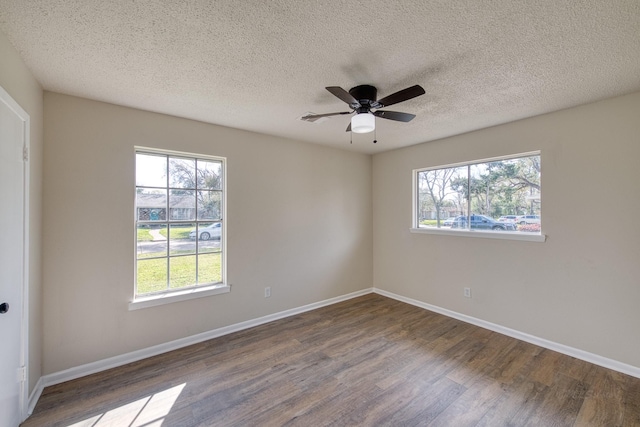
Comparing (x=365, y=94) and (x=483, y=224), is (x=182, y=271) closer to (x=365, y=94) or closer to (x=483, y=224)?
(x=365, y=94)

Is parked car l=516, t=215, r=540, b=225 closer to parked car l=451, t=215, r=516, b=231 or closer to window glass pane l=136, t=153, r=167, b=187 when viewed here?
parked car l=451, t=215, r=516, b=231

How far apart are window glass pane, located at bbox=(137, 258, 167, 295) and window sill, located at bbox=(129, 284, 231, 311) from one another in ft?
0.27

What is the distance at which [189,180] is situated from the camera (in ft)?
10.0

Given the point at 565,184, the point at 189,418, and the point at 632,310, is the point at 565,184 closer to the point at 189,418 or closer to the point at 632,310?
the point at 632,310

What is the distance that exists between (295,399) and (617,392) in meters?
2.55

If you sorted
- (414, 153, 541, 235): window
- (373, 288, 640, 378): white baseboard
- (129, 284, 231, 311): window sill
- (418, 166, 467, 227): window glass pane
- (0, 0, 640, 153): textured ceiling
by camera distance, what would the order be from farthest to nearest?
(418, 166, 467, 227): window glass pane, (414, 153, 541, 235): window, (129, 284, 231, 311): window sill, (373, 288, 640, 378): white baseboard, (0, 0, 640, 153): textured ceiling

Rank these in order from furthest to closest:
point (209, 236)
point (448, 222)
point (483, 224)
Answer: point (448, 222)
point (483, 224)
point (209, 236)

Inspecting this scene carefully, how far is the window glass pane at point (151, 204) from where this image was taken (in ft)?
9.04

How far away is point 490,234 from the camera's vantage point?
10.8 ft

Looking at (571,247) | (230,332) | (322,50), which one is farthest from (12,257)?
(571,247)

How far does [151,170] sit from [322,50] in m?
2.16

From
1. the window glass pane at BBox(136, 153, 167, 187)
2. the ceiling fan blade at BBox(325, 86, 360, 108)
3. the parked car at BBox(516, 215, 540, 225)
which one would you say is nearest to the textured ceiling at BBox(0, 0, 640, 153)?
the ceiling fan blade at BBox(325, 86, 360, 108)

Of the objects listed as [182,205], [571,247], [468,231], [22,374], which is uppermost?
[182,205]

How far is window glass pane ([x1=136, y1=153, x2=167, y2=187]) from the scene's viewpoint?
276cm
